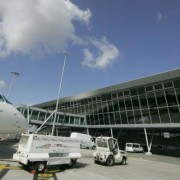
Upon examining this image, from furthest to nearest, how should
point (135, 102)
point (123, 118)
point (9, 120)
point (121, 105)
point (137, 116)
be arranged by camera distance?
1. point (121, 105)
2. point (123, 118)
3. point (135, 102)
4. point (137, 116)
5. point (9, 120)

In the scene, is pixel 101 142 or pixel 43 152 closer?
pixel 43 152

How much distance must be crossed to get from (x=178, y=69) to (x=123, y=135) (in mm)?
24331

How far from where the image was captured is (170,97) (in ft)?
130

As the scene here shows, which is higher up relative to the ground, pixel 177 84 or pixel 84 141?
pixel 177 84

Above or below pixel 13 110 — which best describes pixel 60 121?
above

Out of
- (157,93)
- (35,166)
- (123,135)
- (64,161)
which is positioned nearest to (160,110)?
(157,93)

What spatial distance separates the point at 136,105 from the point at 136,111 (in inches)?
45.0

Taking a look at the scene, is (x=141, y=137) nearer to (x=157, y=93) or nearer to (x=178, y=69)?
(x=157, y=93)

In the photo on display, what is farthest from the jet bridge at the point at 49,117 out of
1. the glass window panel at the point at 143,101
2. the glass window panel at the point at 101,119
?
the glass window panel at the point at 143,101

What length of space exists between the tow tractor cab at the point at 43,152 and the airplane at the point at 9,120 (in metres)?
2.51

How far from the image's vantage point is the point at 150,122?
42688mm

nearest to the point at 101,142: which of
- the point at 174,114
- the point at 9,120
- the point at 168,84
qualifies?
the point at 9,120

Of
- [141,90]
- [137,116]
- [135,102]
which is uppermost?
[141,90]

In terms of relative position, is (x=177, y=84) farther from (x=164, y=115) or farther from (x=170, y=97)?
(x=164, y=115)
